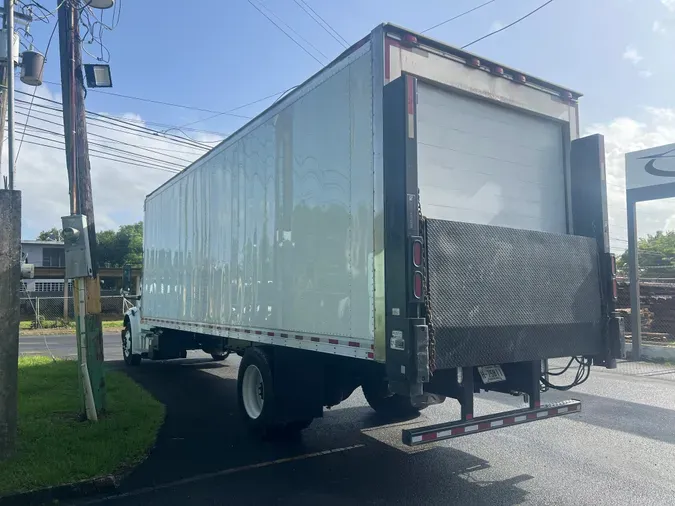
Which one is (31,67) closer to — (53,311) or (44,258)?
(53,311)

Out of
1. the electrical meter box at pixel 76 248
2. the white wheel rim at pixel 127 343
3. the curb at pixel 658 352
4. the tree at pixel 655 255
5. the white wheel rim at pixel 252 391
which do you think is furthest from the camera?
the tree at pixel 655 255

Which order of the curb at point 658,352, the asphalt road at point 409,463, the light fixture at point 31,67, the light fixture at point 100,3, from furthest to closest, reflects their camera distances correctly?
the curb at point 658,352, the light fixture at point 31,67, the light fixture at point 100,3, the asphalt road at point 409,463

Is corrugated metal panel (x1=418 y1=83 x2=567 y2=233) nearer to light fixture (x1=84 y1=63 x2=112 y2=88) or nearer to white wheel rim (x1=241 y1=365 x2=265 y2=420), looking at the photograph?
white wheel rim (x1=241 y1=365 x2=265 y2=420)

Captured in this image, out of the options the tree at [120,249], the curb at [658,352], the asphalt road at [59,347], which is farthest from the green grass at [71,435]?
the tree at [120,249]

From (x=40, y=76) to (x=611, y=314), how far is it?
333 inches

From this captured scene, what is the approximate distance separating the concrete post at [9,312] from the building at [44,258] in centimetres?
3275

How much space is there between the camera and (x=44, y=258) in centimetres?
4231

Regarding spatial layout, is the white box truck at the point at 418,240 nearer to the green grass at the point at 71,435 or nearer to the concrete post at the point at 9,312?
the green grass at the point at 71,435

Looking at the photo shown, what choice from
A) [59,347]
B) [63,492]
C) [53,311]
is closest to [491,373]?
[63,492]

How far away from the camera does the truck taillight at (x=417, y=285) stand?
432 centimetres

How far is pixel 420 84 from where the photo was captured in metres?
5.05

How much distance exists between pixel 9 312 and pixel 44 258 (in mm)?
41434

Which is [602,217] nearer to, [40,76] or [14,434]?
[14,434]

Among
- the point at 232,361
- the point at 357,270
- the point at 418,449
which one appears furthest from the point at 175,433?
the point at 232,361
